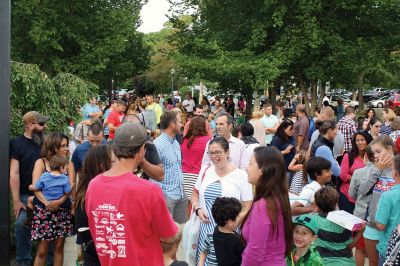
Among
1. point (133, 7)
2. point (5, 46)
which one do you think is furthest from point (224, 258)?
point (133, 7)

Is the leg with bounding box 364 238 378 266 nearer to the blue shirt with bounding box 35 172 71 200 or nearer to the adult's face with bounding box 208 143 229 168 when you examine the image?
the adult's face with bounding box 208 143 229 168

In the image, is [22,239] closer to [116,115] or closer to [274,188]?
[274,188]

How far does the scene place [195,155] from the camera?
299 inches

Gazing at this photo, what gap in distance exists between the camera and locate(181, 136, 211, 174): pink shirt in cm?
758

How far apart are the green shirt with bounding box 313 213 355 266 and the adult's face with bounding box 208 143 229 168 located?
104cm

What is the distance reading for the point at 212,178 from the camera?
5.25 metres

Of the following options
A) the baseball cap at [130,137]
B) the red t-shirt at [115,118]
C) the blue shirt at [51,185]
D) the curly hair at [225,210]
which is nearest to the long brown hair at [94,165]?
the curly hair at [225,210]

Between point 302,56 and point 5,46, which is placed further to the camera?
point 302,56

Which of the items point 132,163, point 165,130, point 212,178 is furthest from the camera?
point 165,130

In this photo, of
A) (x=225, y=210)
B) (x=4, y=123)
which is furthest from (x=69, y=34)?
(x=225, y=210)

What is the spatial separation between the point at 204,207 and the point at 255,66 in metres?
15.7

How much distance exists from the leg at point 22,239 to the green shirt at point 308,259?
3366 millimetres

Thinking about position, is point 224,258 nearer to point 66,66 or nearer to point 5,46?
point 5,46

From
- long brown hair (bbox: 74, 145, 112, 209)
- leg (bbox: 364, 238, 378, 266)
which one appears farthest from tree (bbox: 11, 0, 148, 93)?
leg (bbox: 364, 238, 378, 266)
